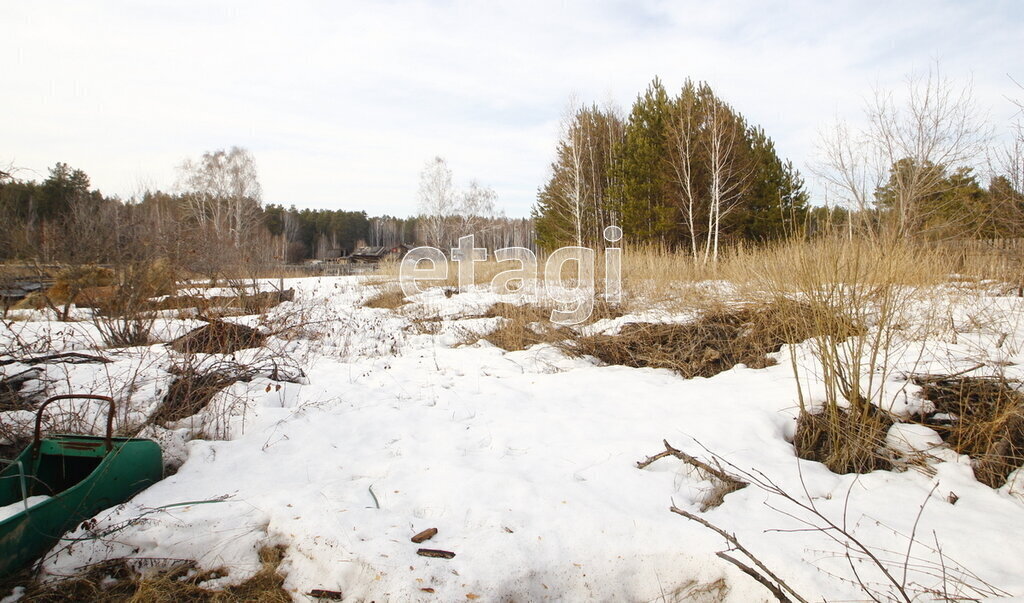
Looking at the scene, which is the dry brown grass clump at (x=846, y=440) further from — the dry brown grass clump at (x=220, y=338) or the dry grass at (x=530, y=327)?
the dry brown grass clump at (x=220, y=338)

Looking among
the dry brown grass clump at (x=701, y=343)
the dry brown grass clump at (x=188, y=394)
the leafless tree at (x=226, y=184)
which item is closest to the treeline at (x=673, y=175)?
the dry brown grass clump at (x=701, y=343)

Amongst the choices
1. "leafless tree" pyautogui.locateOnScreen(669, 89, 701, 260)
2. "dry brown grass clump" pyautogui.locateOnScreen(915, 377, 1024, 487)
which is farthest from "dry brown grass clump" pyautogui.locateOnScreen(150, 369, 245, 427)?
"leafless tree" pyautogui.locateOnScreen(669, 89, 701, 260)

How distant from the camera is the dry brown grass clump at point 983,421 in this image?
274cm

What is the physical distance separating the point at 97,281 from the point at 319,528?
6.92 meters

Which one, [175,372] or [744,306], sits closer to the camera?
[175,372]

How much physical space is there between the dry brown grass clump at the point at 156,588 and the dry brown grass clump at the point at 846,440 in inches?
126

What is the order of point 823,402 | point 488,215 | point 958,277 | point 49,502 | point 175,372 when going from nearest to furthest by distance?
point 49,502 → point 823,402 → point 175,372 → point 958,277 → point 488,215

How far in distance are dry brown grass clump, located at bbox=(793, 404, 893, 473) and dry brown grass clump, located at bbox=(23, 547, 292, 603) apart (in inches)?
126

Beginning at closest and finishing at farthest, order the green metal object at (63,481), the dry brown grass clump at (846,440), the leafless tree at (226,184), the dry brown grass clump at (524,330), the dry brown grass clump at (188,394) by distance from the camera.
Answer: the green metal object at (63,481)
the dry brown grass clump at (846,440)
the dry brown grass clump at (188,394)
the dry brown grass clump at (524,330)
the leafless tree at (226,184)

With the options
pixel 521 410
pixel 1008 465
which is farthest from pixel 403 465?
pixel 1008 465

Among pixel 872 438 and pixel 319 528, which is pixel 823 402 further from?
pixel 319 528

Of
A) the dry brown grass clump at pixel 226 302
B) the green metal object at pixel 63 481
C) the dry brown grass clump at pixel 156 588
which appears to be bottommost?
the dry brown grass clump at pixel 156 588

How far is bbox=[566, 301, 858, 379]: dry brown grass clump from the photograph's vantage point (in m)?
5.22

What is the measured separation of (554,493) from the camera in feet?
8.63
